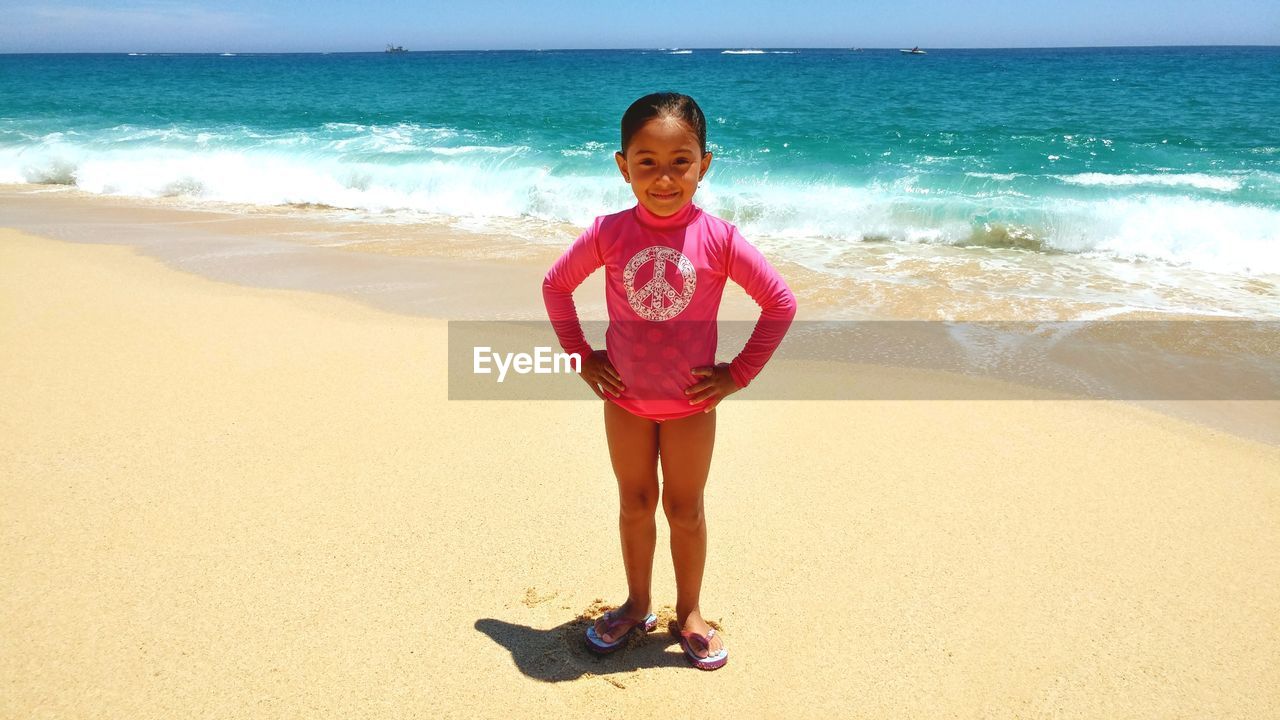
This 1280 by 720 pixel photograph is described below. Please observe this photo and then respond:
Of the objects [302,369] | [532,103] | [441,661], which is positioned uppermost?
[532,103]

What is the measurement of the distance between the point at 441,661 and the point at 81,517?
1.61 metres

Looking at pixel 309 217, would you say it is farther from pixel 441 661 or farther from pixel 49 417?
pixel 441 661

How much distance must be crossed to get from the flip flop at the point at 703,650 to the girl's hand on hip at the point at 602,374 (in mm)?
806

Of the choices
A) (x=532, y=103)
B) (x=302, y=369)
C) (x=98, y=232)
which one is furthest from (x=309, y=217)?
(x=532, y=103)

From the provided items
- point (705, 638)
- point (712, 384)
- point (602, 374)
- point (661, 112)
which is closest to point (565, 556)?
point (705, 638)

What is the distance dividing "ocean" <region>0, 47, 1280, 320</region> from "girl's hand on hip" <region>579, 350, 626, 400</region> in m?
4.06

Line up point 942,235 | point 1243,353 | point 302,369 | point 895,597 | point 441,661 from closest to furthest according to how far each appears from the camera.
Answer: point 441,661
point 895,597
point 302,369
point 1243,353
point 942,235

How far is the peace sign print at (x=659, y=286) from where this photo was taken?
81.0 inches

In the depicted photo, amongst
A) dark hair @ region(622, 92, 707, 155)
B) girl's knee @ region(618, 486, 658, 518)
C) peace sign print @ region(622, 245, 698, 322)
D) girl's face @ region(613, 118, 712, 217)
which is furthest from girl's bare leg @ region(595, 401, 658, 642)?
dark hair @ region(622, 92, 707, 155)

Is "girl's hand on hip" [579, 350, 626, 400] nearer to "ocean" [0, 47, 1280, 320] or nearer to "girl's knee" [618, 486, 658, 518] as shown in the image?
"girl's knee" [618, 486, 658, 518]

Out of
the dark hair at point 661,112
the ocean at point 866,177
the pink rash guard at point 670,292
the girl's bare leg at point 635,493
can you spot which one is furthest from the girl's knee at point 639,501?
the ocean at point 866,177

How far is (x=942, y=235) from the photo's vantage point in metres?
9.62

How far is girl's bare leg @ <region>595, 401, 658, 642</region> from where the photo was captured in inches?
88.3

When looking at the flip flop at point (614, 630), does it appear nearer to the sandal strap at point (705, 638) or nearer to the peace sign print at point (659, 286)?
the sandal strap at point (705, 638)
